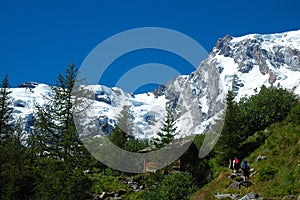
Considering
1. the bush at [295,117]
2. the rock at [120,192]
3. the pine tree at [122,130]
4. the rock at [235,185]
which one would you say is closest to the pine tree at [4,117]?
the rock at [120,192]

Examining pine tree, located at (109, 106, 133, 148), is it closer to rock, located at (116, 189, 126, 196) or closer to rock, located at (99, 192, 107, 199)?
rock, located at (116, 189, 126, 196)

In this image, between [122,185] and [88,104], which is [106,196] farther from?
[88,104]

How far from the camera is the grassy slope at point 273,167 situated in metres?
21.5

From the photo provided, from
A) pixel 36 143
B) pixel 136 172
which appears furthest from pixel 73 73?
pixel 136 172

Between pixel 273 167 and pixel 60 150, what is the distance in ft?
44.9

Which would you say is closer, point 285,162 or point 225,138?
point 285,162

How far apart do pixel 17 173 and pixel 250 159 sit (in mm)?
19505

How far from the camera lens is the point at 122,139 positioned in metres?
71.4

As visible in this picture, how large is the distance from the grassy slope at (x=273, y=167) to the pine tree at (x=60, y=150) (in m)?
8.81

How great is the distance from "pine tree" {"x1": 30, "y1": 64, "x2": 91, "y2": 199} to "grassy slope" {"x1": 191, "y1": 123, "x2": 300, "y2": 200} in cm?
881

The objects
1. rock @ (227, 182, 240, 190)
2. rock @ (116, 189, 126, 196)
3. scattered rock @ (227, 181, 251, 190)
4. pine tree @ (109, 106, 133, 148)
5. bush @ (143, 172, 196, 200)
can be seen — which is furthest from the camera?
pine tree @ (109, 106, 133, 148)

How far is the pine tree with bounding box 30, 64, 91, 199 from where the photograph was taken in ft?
75.4

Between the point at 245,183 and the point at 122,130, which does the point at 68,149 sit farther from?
the point at 122,130

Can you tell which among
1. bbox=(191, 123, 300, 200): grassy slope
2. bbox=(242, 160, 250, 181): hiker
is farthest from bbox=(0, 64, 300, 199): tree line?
bbox=(242, 160, 250, 181): hiker
